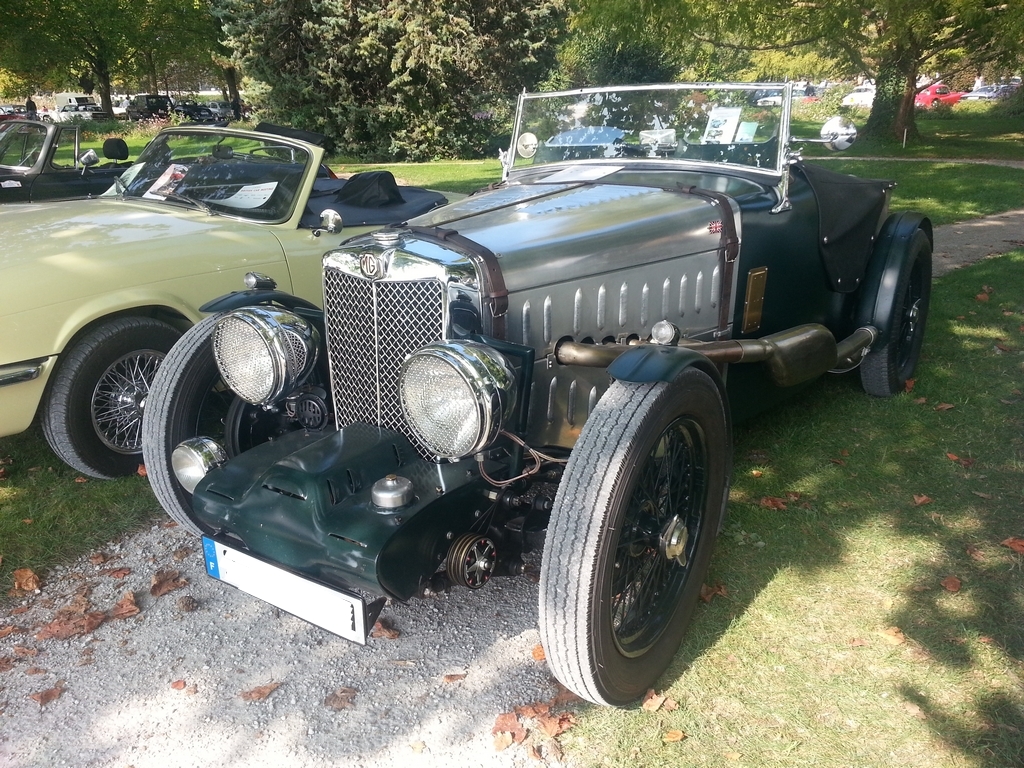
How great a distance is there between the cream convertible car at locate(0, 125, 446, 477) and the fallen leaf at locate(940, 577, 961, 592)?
2941 millimetres

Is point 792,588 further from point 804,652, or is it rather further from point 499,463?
point 499,463

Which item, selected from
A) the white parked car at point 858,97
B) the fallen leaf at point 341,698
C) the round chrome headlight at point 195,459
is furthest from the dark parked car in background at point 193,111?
the fallen leaf at point 341,698

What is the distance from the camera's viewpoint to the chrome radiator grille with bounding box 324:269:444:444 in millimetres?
2783

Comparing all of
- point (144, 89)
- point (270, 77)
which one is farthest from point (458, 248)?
point (144, 89)

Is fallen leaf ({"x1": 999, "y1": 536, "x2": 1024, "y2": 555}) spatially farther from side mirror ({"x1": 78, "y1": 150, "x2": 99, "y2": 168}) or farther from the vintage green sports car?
side mirror ({"x1": 78, "y1": 150, "x2": 99, "y2": 168})

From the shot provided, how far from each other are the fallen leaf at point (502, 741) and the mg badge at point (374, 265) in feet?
4.94

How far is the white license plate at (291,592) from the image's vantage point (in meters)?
2.41

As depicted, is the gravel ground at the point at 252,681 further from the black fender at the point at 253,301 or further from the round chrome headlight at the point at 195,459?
the black fender at the point at 253,301

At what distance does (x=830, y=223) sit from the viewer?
4.12m

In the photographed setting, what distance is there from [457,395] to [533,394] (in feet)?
1.81

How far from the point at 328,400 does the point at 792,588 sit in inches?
75.5

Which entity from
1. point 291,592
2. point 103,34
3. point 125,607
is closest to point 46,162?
point 125,607

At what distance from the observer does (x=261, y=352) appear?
2.94 metres

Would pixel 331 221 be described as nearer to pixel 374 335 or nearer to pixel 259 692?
pixel 374 335
